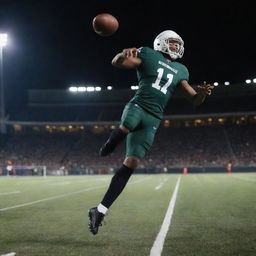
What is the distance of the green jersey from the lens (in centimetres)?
438

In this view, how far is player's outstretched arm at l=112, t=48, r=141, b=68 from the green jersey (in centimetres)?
21

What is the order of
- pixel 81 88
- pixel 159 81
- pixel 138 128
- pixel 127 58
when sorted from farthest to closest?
pixel 81 88 → pixel 159 81 → pixel 138 128 → pixel 127 58

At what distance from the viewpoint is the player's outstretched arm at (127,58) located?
4051 millimetres

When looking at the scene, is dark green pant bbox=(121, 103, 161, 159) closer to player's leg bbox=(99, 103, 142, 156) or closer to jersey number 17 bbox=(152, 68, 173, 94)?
player's leg bbox=(99, 103, 142, 156)

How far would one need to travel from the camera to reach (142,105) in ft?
14.3

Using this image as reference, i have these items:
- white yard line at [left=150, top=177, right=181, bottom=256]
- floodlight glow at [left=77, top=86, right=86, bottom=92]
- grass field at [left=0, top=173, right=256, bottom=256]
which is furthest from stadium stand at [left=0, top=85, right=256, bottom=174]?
white yard line at [left=150, top=177, right=181, bottom=256]

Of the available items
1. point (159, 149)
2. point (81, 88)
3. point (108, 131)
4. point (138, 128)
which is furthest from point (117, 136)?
point (108, 131)

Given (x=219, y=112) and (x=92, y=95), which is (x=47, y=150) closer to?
(x=92, y=95)

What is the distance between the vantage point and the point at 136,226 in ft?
17.3

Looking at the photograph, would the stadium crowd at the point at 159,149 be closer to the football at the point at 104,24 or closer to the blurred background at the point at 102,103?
the blurred background at the point at 102,103

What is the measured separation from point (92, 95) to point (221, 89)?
18.7 metres

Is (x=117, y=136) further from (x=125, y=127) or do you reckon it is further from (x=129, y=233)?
(x=129, y=233)

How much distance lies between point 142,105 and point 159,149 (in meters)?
44.6

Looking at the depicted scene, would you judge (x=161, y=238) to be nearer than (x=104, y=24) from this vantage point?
Yes
